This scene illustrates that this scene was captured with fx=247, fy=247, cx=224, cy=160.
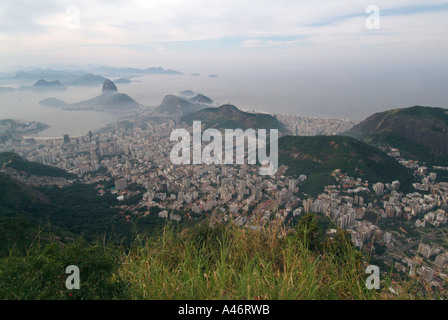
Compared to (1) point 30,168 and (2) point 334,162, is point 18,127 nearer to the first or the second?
(1) point 30,168

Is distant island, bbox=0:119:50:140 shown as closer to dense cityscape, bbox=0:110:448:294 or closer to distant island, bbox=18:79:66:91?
dense cityscape, bbox=0:110:448:294

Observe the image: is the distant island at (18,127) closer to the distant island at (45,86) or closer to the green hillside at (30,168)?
the green hillside at (30,168)

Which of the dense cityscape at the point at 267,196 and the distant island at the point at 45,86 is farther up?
the distant island at the point at 45,86

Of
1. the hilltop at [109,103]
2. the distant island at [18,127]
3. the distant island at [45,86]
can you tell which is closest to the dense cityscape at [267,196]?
the distant island at [18,127]

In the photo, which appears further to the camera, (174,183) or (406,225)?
(174,183)

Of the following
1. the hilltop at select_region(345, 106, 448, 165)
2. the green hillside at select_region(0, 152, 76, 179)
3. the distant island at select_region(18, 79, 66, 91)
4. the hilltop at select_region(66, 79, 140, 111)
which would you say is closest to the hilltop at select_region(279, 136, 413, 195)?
the hilltop at select_region(345, 106, 448, 165)
